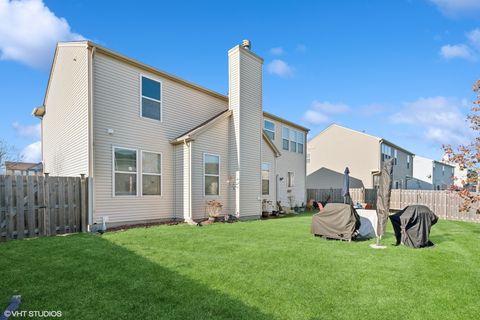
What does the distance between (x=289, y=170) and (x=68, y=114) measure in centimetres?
1344

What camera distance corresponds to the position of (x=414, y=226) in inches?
286

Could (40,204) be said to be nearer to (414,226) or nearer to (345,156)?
(414,226)

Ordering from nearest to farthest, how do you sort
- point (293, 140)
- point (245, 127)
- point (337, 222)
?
point (337, 222) < point (245, 127) < point (293, 140)

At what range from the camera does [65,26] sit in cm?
1078

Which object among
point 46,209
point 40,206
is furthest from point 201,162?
point 40,206

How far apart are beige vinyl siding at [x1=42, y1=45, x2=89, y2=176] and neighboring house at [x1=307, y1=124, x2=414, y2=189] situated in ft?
69.2

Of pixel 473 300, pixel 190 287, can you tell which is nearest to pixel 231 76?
pixel 190 287

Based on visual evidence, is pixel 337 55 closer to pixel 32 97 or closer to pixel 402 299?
pixel 402 299

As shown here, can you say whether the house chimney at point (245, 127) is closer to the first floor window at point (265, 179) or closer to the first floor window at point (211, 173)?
the first floor window at point (211, 173)

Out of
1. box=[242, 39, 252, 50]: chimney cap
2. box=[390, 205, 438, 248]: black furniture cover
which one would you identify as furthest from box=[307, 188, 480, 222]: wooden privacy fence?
box=[242, 39, 252, 50]: chimney cap

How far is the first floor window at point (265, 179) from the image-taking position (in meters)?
14.8

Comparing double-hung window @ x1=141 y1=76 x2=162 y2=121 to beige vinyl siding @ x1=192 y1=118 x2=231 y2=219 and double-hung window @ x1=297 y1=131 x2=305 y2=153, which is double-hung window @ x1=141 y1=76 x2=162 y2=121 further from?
double-hung window @ x1=297 y1=131 x2=305 y2=153

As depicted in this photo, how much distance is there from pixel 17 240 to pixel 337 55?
1642 centimetres

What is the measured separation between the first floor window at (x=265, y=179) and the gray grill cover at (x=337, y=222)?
6.44 meters
